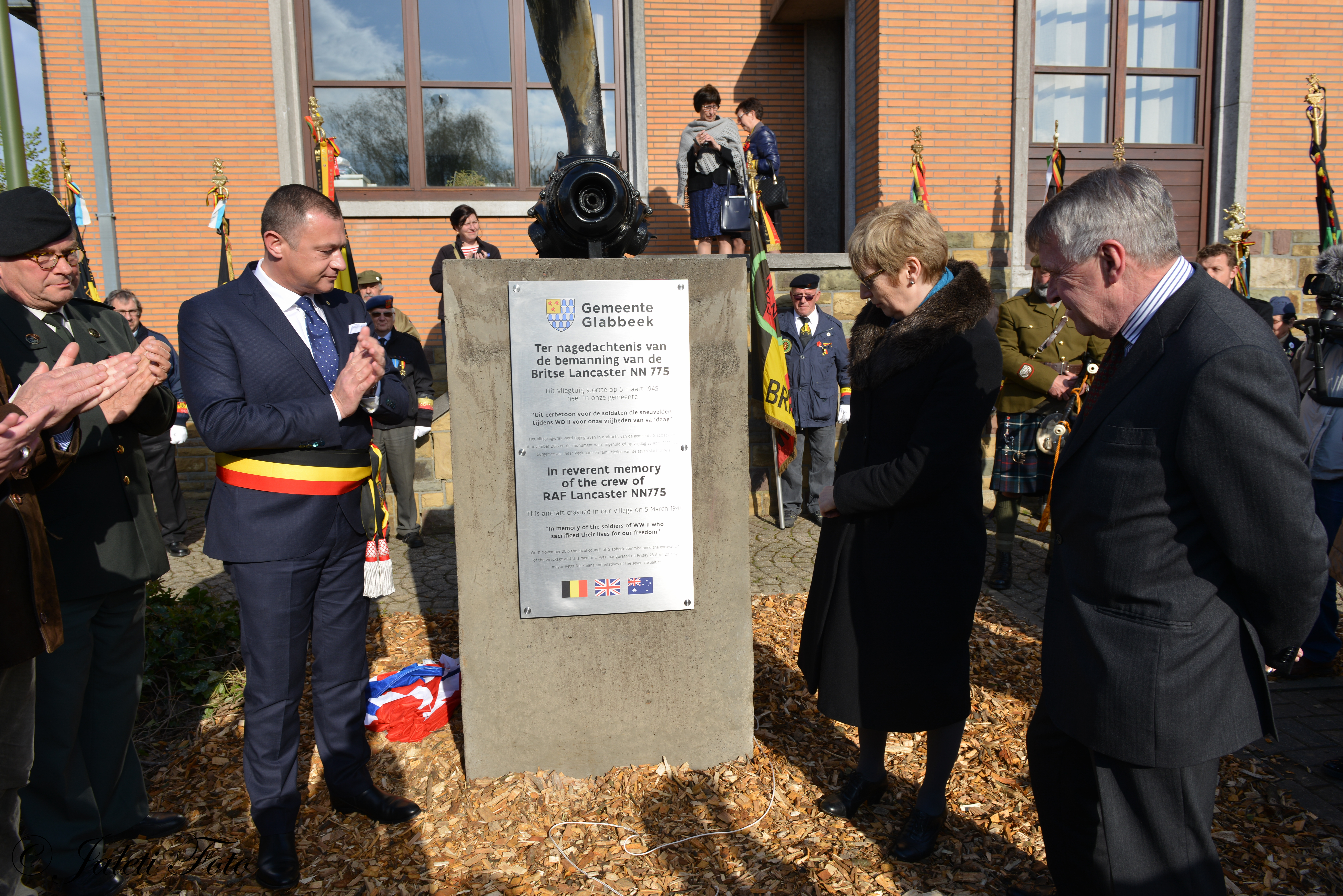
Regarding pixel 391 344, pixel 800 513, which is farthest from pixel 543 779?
pixel 800 513

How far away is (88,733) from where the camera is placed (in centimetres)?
292

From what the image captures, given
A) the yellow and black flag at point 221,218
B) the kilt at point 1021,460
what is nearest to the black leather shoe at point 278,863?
the kilt at point 1021,460

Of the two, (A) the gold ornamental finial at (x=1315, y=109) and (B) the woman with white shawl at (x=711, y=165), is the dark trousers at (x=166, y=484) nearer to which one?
(B) the woman with white shawl at (x=711, y=165)

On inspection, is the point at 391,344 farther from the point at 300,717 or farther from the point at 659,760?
the point at 659,760

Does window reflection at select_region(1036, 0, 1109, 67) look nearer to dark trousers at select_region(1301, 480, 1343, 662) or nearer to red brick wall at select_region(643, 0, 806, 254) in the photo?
red brick wall at select_region(643, 0, 806, 254)

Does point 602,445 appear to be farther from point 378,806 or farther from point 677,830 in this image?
point 378,806

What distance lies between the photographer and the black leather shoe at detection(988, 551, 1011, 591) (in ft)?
19.1

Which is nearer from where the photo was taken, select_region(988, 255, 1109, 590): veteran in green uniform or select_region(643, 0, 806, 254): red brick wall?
select_region(988, 255, 1109, 590): veteran in green uniform

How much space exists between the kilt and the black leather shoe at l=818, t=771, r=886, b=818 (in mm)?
3395

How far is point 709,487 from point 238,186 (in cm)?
928

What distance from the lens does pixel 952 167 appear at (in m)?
9.57

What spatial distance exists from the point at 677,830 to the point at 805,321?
5696 mm

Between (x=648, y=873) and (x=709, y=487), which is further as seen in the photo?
(x=709, y=487)

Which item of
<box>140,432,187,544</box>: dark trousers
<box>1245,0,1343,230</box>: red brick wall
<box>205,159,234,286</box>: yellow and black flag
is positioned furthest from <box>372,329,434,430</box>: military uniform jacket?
A: <box>1245,0,1343,230</box>: red brick wall
